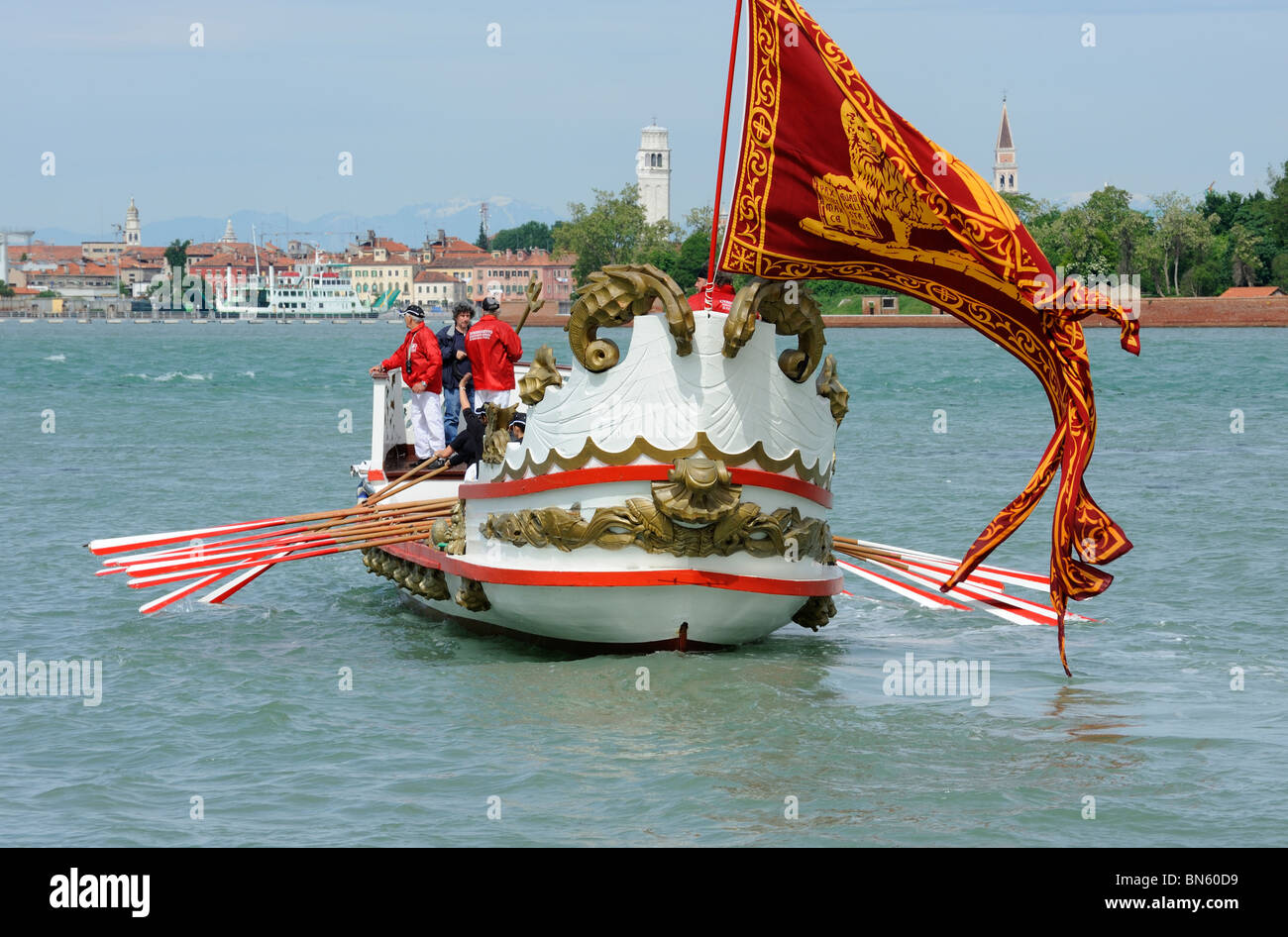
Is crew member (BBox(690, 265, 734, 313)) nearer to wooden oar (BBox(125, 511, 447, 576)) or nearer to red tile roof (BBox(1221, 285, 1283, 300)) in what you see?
wooden oar (BBox(125, 511, 447, 576))

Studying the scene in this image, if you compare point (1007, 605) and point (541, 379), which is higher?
point (541, 379)

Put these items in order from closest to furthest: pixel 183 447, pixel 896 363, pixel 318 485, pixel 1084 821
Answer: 1. pixel 1084 821
2. pixel 318 485
3. pixel 183 447
4. pixel 896 363

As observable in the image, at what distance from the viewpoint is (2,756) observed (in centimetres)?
1019

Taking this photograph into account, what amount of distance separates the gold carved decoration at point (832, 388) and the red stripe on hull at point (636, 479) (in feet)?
1.82

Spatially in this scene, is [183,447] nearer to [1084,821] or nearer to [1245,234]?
[1084,821]

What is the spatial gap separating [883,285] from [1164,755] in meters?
3.36

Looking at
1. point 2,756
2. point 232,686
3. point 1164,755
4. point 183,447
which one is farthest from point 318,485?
point 1164,755

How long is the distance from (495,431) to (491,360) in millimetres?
2300

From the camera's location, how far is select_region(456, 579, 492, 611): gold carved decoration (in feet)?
40.9

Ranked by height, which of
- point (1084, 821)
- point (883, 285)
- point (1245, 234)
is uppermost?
point (1245, 234)

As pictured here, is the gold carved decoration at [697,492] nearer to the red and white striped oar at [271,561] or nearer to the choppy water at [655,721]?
the choppy water at [655,721]

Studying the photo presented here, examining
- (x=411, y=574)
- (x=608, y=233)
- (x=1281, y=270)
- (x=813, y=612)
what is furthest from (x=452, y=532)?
(x=608, y=233)

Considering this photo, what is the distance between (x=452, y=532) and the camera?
42.7 feet

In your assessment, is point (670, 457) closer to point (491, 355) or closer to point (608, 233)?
point (491, 355)
